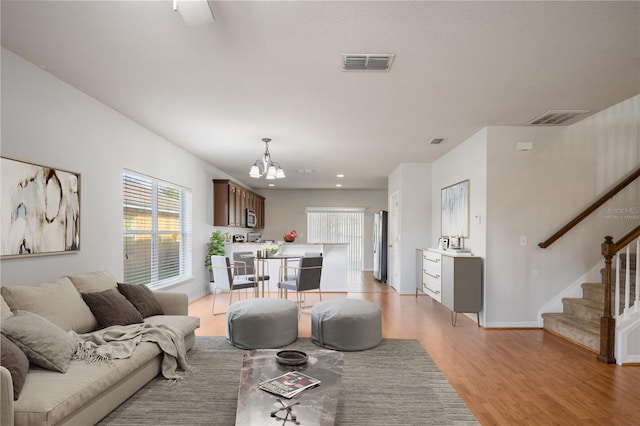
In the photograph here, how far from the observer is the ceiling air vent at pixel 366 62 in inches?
111

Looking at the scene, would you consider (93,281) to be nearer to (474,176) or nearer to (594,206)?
(474,176)

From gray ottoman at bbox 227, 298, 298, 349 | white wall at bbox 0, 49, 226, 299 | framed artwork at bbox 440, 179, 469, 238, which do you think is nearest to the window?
white wall at bbox 0, 49, 226, 299

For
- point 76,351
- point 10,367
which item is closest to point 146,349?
point 76,351

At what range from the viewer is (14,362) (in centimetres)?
200

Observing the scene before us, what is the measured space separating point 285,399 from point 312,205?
9.91 metres

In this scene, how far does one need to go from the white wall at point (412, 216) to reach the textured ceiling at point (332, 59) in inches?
104

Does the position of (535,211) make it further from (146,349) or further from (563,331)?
(146,349)

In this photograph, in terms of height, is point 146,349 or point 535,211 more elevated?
point 535,211

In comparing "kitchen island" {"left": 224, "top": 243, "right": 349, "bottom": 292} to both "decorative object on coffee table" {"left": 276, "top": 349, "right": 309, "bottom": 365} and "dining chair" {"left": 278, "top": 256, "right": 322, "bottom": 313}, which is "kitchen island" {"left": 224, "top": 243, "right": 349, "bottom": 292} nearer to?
"dining chair" {"left": 278, "top": 256, "right": 322, "bottom": 313}

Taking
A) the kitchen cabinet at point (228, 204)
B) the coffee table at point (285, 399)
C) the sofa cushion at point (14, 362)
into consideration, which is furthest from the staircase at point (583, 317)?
the kitchen cabinet at point (228, 204)

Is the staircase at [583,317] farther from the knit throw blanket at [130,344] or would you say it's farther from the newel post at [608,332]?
the knit throw blanket at [130,344]

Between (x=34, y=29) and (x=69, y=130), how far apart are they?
1.14 meters

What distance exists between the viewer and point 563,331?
4383 mm

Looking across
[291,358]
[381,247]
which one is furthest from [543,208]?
[381,247]
